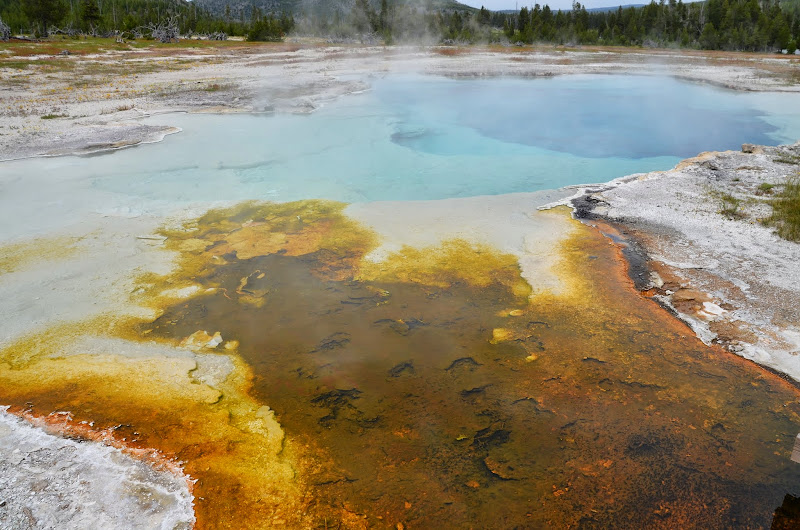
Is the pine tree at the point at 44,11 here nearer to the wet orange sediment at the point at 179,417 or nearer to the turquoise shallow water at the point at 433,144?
the turquoise shallow water at the point at 433,144

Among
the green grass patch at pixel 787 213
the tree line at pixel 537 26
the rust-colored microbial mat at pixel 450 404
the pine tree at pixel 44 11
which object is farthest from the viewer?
the tree line at pixel 537 26

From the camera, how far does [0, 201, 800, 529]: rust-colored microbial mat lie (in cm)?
241

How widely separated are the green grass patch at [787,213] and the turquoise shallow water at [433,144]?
231cm

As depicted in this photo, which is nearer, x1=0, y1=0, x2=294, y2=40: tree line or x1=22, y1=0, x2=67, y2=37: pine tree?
x1=22, y1=0, x2=67, y2=37: pine tree

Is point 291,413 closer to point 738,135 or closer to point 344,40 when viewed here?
point 738,135

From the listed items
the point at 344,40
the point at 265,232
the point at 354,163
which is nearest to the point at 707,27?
the point at 344,40

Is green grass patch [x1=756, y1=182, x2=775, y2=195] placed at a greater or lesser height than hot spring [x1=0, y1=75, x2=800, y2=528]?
greater

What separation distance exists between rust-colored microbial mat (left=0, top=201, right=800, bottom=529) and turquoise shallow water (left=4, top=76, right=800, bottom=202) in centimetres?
286

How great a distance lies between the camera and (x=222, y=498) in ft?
7.84

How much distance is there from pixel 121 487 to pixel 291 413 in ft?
2.94

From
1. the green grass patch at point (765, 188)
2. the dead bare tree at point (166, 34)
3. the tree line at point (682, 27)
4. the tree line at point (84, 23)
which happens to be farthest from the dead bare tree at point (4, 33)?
the green grass patch at point (765, 188)

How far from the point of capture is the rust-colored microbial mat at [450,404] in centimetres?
241

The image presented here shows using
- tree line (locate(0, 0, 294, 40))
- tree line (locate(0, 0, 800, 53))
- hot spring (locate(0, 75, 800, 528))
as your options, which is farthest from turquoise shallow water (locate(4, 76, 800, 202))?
tree line (locate(0, 0, 294, 40))

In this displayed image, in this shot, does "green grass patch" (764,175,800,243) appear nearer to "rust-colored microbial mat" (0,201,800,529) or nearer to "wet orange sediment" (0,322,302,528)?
"rust-colored microbial mat" (0,201,800,529)
